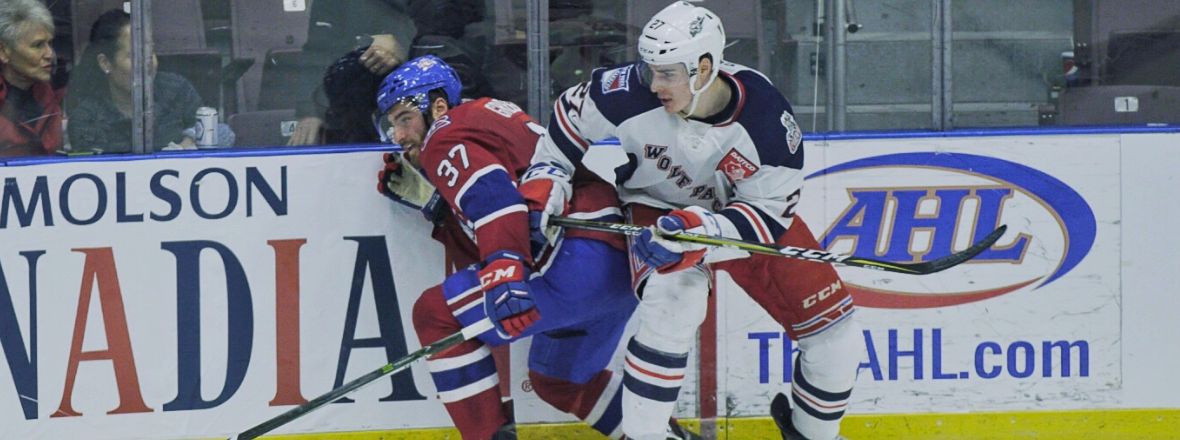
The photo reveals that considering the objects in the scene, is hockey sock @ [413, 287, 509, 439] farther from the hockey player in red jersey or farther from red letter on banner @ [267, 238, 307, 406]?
red letter on banner @ [267, 238, 307, 406]

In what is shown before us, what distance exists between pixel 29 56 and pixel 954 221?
7.50 ft

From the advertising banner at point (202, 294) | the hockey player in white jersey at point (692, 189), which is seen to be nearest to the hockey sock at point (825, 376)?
the hockey player in white jersey at point (692, 189)

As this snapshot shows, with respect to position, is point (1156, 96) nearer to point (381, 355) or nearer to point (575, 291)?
point (575, 291)

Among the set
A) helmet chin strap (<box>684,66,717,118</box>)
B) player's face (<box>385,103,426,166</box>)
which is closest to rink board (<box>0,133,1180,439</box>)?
player's face (<box>385,103,426,166</box>)

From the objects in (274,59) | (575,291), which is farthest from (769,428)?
(274,59)

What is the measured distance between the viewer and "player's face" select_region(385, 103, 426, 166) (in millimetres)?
3908

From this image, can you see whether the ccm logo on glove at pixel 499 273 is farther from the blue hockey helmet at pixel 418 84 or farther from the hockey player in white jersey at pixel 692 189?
the blue hockey helmet at pixel 418 84

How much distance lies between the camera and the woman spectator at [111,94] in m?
3.97

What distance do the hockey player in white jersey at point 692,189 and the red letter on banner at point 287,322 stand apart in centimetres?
70

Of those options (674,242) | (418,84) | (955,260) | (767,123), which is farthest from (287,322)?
(955,260)

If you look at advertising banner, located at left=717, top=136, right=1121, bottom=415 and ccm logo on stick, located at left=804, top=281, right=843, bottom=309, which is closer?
ccm logo on stick, located at left=804, top=281, right=843, bottom=309

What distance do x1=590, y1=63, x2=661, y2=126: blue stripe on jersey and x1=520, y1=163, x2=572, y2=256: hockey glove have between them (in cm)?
18

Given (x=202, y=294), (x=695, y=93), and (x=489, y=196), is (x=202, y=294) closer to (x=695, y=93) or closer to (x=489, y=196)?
(x=489, y=196)

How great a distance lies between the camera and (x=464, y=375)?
12.3 ft
